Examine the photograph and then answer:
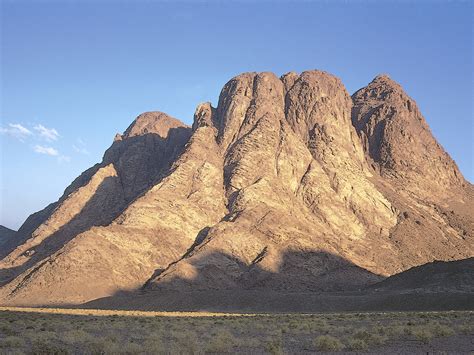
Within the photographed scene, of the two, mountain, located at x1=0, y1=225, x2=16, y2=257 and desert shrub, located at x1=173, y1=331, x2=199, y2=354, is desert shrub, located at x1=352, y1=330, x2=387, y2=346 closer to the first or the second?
desert shrub, located at x1=173, y1=331, x2=199, y2=354

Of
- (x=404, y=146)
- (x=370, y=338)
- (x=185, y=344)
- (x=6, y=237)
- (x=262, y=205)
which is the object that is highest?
(x=404, y=146)

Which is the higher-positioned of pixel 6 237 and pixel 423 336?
pixel 6 237

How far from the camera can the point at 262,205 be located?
107062mm

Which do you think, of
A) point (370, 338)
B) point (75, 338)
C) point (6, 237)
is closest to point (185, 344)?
point (75, 338)

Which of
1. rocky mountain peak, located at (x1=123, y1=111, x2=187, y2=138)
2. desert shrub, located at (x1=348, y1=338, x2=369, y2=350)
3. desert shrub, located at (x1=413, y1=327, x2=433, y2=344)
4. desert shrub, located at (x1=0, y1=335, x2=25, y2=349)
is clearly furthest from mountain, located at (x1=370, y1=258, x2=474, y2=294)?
rocky mountain peak, located at (x1=123, y1=111, x2=187, y2=138)

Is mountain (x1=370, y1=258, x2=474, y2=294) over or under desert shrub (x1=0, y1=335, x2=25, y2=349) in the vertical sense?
over

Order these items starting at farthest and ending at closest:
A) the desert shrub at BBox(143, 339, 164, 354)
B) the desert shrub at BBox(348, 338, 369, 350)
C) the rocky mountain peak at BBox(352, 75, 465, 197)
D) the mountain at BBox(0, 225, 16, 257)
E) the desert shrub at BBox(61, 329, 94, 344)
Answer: the mountain at BBox(0, 225, 16, 257)
the rocky mountain peak at BBox(352, 75, 465, 197)
the desert shrub at BBox(61, 329, 94, 344)
the desert shrub at BBox(348, 338, 369, 350)
the desert shrub at BBox(143, 339, 164, 354)

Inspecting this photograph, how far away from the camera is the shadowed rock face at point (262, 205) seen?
292ft

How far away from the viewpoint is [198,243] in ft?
322

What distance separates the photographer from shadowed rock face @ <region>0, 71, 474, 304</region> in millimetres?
88875

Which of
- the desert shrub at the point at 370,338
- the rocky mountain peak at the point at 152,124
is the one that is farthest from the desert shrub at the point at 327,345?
the rocky mountain peak at the point at 152,124

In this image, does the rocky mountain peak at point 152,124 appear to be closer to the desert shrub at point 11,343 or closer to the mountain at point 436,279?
the mountain at point 436,279

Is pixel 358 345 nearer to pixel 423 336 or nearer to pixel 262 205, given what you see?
pixel 423 336

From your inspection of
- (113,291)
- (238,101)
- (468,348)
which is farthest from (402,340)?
(238,101)
